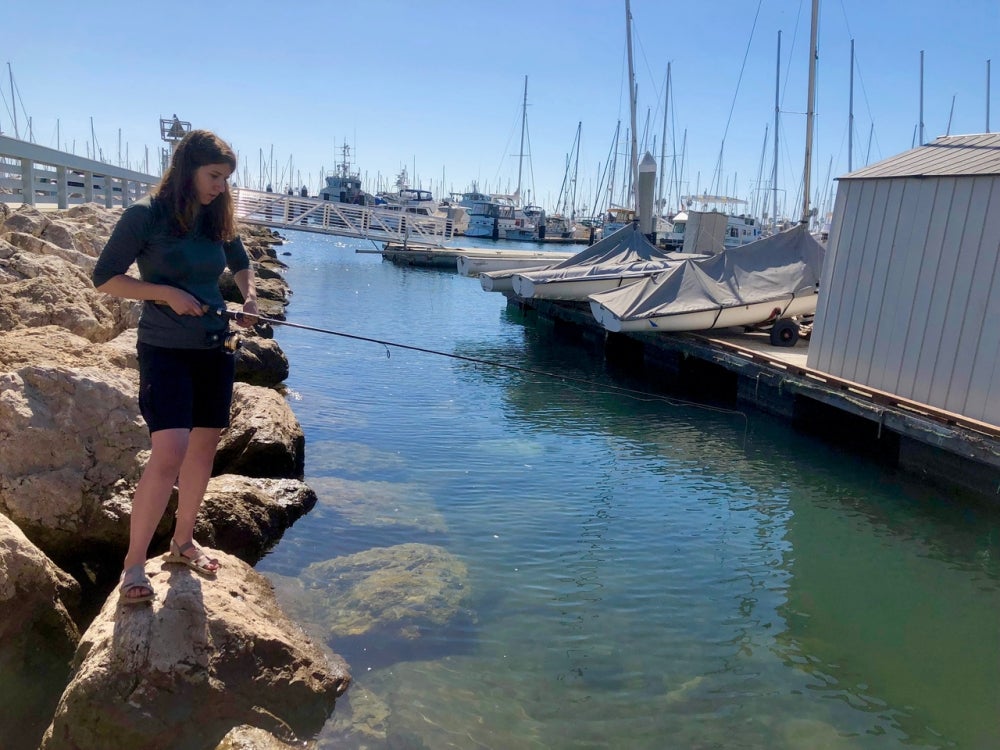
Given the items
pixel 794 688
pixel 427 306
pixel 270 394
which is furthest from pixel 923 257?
pixel 427 306

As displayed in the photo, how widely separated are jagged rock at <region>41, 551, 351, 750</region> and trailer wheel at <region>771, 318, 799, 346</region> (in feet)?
44.2

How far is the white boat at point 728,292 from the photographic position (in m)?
16.5

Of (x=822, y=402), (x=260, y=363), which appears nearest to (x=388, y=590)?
(x=260, y=363)

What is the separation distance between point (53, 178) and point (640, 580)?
2294 cm

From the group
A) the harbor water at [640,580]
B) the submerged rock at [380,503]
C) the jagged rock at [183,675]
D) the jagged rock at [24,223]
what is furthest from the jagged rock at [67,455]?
the jagged rock at [24,223]

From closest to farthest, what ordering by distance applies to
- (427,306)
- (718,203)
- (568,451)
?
(568,451)
(427,306)
(718,203)

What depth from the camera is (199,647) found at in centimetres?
404

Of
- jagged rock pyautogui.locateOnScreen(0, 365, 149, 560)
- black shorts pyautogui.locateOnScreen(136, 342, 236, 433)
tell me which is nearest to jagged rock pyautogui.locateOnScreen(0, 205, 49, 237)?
jagged rock pyautogui.locateOnScreen(0, 365, 149, 560)

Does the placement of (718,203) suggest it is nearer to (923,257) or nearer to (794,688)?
(923,257)

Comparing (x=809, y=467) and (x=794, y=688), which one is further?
(x=809, y=467)

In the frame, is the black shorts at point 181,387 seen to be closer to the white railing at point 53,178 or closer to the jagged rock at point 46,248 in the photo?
the jagged rock at point 46,248

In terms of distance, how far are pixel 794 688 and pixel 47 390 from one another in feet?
17.0

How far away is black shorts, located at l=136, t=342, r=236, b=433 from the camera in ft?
12.8

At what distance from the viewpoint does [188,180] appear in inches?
156
